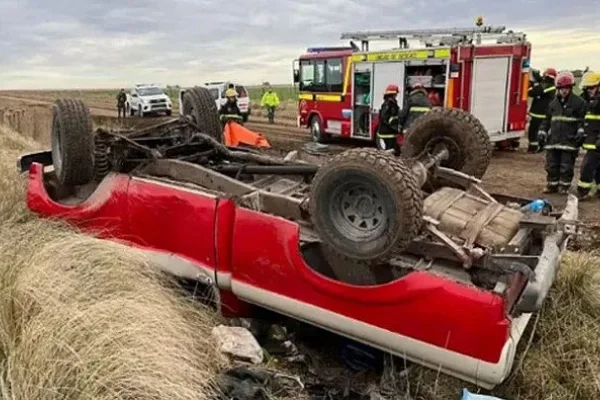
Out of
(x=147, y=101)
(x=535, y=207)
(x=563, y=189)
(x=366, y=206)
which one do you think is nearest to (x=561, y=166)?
(x=563, y=189)

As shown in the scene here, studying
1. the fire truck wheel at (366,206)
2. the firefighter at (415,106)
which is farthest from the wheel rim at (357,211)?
the firefighter at (415,106)

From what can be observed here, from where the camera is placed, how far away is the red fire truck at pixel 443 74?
10.5 meters

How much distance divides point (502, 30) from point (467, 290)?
9.19m

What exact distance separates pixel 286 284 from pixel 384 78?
9007mm

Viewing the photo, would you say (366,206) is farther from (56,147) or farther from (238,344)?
(56,147)

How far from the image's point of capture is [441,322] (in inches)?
111

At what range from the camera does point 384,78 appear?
11.7 meters

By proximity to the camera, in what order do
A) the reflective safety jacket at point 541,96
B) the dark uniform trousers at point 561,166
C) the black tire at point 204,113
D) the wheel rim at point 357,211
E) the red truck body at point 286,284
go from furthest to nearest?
1. the reflective safety jacket at point 541,96
2. the dark uniform trousers at point 561,166
3. the black tire at point 204,113
4. the wheel rim at point 357,211
5. the red truck body at point 286,284

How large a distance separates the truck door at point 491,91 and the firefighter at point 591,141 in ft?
10.0

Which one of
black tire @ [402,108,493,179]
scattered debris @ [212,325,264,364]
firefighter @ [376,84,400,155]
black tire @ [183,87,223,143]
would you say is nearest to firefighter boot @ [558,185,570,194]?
firefighter @ [376,84,400,155]

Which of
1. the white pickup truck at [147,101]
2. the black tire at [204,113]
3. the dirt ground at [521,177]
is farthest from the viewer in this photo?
the white pickup truck at [147,101]

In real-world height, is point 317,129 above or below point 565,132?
below

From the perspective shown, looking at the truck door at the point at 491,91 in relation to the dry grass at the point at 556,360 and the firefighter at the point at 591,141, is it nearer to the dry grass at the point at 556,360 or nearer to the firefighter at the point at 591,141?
the firefighter at the point at 591,141

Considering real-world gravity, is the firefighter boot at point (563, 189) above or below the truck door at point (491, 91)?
below
